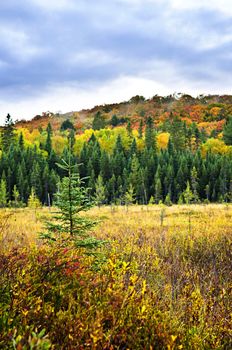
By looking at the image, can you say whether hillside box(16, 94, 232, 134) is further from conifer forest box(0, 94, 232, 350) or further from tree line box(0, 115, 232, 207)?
conifer forest box(0, 94, 232, 350)

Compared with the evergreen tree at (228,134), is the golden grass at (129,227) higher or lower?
lower

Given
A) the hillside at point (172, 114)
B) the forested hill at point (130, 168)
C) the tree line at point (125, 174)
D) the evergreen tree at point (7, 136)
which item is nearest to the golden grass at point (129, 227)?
the forested hill at point (130, 168)

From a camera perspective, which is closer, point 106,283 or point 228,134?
point 106,283

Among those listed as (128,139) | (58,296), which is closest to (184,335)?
(58,296)

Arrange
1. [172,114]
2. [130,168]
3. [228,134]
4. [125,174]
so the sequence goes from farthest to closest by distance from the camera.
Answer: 1. [172,114]
2. [228,134]
3. [130,168]
4. [125,174]

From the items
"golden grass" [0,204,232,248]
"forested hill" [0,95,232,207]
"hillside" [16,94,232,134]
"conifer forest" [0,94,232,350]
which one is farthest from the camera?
"hillside" [16,94,232,134]

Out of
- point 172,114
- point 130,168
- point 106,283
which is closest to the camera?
point 106,283

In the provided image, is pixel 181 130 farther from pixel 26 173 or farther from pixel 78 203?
pixel 78 203

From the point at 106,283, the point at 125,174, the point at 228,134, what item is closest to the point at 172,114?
the point at 228,134

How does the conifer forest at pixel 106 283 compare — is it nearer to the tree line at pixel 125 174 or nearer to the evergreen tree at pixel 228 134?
the tree line at pixel 125 174

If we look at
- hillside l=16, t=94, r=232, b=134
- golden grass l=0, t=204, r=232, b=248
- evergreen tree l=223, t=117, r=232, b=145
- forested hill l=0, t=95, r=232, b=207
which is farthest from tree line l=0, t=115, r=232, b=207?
hillside l=16, t=94, r=232, b=134

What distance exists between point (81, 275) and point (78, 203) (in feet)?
9.83

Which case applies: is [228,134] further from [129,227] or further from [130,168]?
[129,227]

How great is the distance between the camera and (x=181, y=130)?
87812mm
